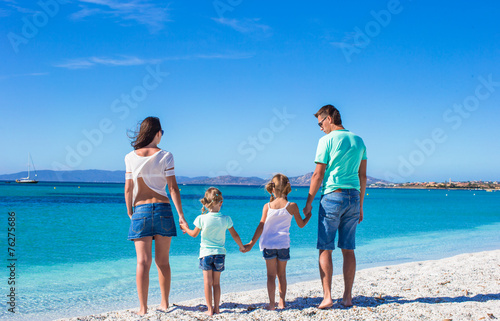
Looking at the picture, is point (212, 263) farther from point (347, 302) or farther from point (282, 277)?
point (347, 302)

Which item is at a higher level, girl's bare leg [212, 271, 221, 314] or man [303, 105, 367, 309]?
man [303, 105, 367, 309]

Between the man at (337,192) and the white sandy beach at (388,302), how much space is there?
0.37 metres

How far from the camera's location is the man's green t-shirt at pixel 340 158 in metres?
3.62

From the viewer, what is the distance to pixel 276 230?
12.2 ft

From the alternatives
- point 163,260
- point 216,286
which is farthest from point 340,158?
point 163,260

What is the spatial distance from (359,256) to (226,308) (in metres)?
6.32

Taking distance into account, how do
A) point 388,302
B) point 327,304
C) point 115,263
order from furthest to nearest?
1. point 115,263
2. point 388,302
3. point 327,304

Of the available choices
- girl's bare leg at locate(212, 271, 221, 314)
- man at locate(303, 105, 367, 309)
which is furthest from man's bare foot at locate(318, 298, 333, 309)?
girl's bare leg at locate(212, 271, 221, 314)

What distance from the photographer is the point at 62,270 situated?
7.79 m

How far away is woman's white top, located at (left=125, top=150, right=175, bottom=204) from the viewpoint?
3.47m

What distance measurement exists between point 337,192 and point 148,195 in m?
1.74

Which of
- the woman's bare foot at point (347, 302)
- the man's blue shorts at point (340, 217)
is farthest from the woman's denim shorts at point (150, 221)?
the woman's bare foot at point (347, 302)

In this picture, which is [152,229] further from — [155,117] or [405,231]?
[405,231]

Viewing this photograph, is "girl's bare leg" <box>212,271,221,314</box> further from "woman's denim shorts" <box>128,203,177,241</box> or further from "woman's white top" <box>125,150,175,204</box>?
"woman's white top" <box>125,150,175,204</box>
